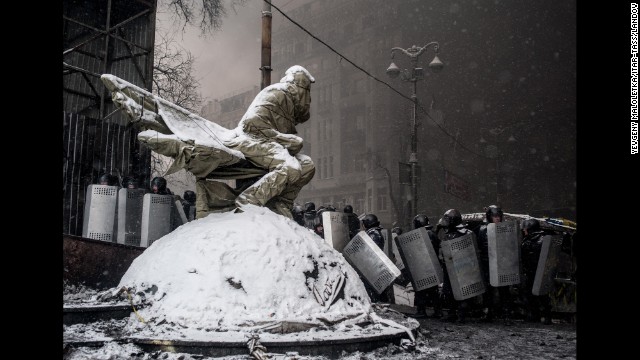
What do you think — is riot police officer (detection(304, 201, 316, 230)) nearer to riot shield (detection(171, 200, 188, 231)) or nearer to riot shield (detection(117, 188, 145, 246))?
riot shield (detection(171, 200, 188, 231))

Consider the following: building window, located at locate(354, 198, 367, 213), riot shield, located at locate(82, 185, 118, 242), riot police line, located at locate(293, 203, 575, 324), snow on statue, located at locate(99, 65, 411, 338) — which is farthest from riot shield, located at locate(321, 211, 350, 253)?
building window, located at locate(354, 198, 367, 213)

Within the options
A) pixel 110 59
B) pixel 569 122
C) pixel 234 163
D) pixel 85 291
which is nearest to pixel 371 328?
pixel 234 163

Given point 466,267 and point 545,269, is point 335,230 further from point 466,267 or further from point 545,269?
point 545,269

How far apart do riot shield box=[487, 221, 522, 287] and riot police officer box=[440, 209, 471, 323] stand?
0.47 m

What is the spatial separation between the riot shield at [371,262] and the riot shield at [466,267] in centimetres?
101

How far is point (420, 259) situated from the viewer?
8.04m

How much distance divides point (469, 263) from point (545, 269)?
48.6 inches

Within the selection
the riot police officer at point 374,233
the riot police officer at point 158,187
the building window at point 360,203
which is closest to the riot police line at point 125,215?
the riot police officer at point 158,187

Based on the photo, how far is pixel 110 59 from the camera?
1195 cm

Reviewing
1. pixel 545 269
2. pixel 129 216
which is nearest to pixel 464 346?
pixel 545 269

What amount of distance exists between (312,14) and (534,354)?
146ft

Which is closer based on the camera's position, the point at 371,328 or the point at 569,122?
the point at 371,328

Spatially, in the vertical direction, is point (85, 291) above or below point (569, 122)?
below
